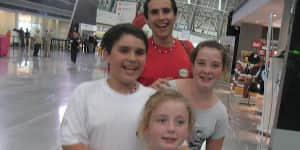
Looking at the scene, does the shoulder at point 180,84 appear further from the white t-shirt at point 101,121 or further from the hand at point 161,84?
the white t-shirt at point 101,121

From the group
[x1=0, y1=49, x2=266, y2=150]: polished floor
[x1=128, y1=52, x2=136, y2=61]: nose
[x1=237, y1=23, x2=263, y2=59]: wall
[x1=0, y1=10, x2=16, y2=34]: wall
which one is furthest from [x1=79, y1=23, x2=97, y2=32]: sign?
[x1=128, y1=52, x2=136, y2=61]: nose

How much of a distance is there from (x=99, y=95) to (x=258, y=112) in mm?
11405

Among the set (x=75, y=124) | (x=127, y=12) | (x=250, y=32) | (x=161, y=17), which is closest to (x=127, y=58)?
(x=75, y=124)

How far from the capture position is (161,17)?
224 centimetres

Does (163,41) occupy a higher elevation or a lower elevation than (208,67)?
higher

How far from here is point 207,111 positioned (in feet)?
6.63

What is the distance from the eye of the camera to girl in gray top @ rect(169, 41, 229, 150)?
201 centimetres

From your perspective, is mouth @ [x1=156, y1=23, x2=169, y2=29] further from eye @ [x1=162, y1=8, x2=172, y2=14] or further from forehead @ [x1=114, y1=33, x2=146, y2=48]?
forehead @ [x1=114, y1=33, x2=146, y2=48]

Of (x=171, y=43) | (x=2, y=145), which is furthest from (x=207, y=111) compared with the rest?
(x=2, y=145)

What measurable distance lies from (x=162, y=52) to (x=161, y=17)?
192mm

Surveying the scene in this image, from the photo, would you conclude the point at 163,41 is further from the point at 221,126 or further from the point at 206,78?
the point at 221,126

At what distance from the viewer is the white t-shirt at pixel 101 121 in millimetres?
1706

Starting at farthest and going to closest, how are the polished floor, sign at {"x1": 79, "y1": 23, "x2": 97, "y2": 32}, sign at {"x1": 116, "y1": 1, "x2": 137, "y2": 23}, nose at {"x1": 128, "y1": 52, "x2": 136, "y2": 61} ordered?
sign at {"x1": 79, "y1": 23, "x2": 97, "y2": 32}
sign at {"x1": 116, "y1": 1, "x2": 137, "y2": 23}
the polished floor
nose at {"x1": 128, "y1": 52, "x2": 136, "y2": 61}

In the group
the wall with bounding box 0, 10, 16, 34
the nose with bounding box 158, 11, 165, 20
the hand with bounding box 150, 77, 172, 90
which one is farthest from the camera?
the wall with bounding box 0, 10, 16, 34
